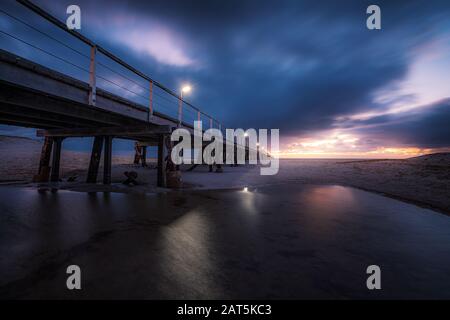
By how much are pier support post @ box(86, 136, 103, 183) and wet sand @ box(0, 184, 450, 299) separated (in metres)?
4.89

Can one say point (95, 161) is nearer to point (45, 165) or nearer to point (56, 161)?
point (56, 161)

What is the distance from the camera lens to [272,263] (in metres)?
2.57

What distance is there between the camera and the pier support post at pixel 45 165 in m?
10.5

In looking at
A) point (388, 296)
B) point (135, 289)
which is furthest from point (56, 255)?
point (388, 296)

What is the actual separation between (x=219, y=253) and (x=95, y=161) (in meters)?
10.2

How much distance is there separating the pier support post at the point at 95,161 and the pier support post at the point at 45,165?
2.63 m

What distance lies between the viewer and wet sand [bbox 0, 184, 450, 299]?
79.1 inches

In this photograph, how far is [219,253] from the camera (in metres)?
2.84

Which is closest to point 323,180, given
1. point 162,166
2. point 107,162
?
point 162,166

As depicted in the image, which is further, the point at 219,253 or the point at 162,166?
the point at 162,166

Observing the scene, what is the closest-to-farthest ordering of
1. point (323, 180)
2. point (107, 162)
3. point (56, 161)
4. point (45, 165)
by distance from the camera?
point (107, 162), point (45, 165), point (56, 161), point (323, 180)

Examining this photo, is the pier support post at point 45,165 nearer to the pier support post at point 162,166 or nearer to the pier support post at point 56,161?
the pier support post at point 56,161

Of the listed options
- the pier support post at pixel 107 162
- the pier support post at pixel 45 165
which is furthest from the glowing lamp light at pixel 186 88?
the pier support post at pixel 45 165
